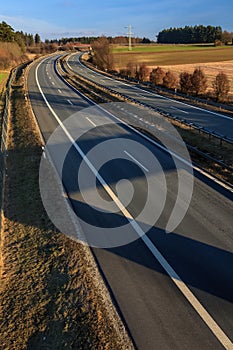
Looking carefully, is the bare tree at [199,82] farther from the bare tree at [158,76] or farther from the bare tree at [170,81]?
the bare tree at [158,76]

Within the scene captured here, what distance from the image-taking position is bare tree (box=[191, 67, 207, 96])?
38737mm

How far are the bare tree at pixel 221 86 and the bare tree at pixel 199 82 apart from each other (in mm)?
3381

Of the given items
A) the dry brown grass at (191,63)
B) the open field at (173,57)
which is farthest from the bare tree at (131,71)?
the open field at (173,57)

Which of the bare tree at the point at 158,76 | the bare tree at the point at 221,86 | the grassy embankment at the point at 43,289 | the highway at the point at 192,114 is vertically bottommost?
the grassy embankment at the point at 43,289

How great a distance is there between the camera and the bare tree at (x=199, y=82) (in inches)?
1525

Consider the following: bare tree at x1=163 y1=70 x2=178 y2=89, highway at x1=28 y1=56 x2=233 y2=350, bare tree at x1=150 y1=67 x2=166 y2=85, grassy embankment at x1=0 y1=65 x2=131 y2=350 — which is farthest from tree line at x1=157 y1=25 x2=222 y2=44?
grassy embankment at x1=0 y1=65 x2=131 y2=350

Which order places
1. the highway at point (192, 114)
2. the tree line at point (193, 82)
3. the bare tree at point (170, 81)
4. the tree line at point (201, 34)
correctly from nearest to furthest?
the highway at point (192, 114) → the tree line at point (193, 82) → the bare tree at point (170, 81) → the tree line at point (201, 34)

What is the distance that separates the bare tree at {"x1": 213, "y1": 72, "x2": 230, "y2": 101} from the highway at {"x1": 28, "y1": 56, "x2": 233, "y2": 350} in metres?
20.7

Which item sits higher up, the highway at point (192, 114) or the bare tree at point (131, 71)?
the bare tree at point (131, 71)

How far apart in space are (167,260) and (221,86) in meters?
29.9

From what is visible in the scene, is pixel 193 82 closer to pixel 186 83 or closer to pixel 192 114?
pixel 186 83

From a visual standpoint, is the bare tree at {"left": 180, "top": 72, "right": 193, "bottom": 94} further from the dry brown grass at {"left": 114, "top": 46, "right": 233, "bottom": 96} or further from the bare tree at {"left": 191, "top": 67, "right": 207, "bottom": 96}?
the dry brown grass at {"left": 114, "top": 46, "right": 233, "bottom": 96}

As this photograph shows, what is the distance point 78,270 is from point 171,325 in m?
3.32

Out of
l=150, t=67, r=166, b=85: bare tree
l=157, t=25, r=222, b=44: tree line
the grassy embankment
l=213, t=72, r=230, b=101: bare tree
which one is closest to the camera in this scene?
the grassy embankment
